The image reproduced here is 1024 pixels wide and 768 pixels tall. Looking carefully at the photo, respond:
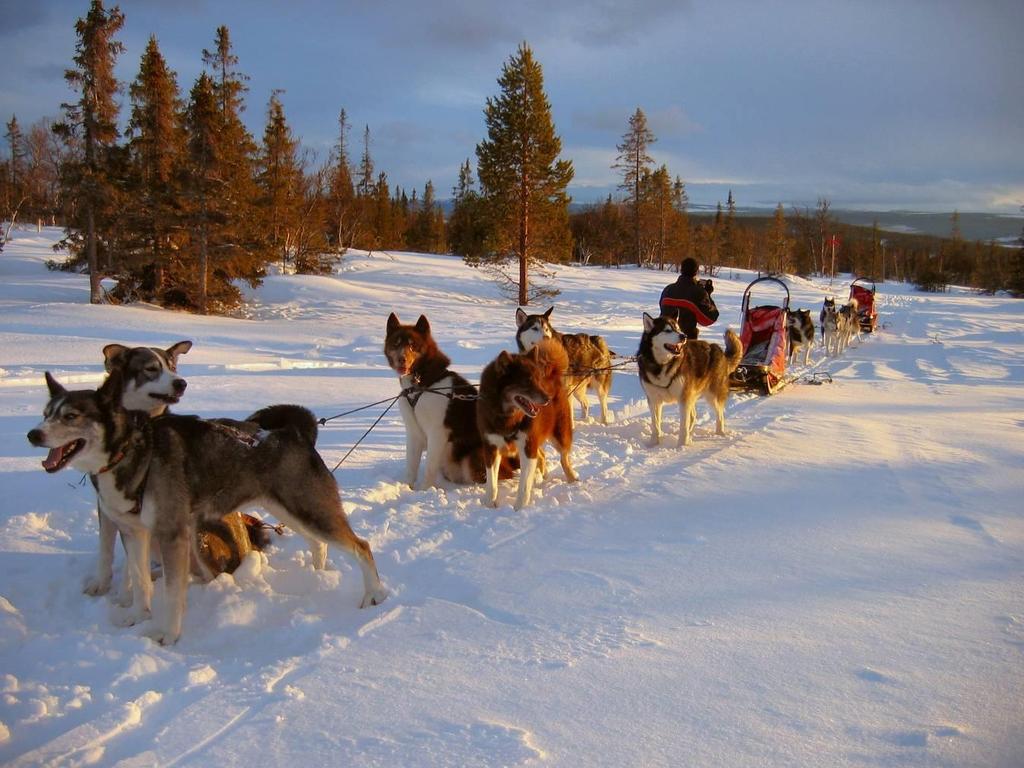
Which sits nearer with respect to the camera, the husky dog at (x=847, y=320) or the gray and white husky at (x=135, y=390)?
the gray and white husky at (x=135, y=390)

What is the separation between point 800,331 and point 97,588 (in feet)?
44.9

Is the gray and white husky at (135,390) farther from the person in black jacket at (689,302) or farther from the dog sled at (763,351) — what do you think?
the dog sled at (763,351)

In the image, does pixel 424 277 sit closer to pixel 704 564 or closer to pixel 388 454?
pixel 388 454

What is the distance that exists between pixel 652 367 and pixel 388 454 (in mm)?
2985

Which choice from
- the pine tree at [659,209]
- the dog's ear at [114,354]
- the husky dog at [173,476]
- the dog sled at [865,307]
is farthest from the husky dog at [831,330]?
the pine tree at [659,209]

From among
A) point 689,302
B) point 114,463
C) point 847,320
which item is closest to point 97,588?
point 114,463

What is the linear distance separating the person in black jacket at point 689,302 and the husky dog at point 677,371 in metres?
1.59

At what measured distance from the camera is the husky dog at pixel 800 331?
14.1 metres

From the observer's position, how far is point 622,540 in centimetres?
453

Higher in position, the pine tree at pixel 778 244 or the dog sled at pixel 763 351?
the pine tree at pixel 778 244

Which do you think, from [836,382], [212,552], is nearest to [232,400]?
[212,552]

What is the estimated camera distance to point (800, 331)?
14.2 m

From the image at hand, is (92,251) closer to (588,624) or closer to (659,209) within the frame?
(588,624)

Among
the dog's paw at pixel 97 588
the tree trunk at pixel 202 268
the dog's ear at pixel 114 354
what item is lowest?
the dog's paw at pixel 97 588
